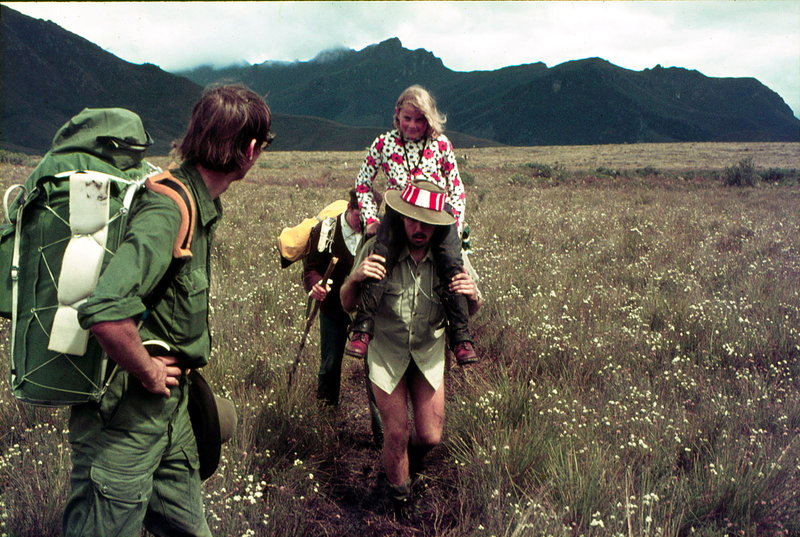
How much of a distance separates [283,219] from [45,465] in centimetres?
1080

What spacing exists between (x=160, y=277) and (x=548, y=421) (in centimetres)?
297

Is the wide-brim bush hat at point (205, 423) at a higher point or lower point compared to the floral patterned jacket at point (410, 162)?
lower

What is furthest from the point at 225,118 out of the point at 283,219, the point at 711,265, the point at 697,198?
the point at 697,198

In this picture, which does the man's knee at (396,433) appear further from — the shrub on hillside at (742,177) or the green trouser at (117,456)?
the shrub on hillside at (742,177)

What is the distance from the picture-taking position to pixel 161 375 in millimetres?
1977

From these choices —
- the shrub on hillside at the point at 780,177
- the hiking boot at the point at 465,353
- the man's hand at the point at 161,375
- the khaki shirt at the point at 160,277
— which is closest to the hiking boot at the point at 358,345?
the hiking boot at the point at 465,353

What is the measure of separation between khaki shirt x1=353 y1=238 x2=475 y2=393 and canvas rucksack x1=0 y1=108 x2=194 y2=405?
1735mm

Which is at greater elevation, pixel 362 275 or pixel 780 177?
pixel 780 177

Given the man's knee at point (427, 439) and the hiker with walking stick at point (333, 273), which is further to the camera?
the hiker with walking stick at point (333, 273)

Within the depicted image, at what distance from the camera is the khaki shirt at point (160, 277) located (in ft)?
5.65

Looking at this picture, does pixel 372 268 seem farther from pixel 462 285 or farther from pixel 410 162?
pixel 410 162

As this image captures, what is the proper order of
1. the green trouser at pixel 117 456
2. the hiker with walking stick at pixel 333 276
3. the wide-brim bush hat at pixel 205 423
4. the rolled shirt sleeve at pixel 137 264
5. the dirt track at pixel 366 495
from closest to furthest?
the rolled shirt sleeve at pixel 137 264 → the green trouser at pixel 117 456 → the wide-brim bush hat at pixel 205 423 → the dirt track at pixel 366 495 → the hiker with walking stick at pixel 333 276

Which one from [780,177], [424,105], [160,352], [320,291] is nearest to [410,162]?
[424,105]

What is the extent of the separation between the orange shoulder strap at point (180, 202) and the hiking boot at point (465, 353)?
5.82ft
